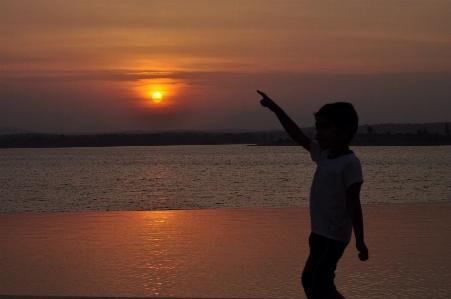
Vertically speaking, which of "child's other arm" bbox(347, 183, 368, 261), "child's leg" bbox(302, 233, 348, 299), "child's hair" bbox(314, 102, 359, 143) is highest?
"child's hair" bbox(314, 102, 359, 143)

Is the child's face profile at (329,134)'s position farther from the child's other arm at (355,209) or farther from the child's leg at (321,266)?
the child's leg at (321,266)

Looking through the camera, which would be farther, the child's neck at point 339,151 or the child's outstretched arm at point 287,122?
the child's outstretched arm at point 287,122

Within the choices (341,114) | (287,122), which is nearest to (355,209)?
(341,114)

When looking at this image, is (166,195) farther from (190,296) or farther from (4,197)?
(190,296)

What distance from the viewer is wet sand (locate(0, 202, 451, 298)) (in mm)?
5484

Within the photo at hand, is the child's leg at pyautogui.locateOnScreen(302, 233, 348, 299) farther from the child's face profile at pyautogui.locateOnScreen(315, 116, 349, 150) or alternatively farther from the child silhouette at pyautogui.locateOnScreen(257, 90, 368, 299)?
the child's face profile at pyautogui.locateOnScreen(315, 116, 349, 150)

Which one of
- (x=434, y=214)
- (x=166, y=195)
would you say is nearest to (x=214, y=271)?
(x=434, y=214)

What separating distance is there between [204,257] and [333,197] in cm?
389

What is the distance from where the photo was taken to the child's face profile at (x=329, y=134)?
3289mm

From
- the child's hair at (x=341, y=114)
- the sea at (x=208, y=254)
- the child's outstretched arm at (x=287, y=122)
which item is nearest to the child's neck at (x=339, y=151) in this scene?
the child's hair at (x=341, y=114)

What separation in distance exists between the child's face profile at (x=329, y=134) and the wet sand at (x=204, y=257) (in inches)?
89.1

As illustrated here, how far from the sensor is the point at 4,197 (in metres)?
24.1

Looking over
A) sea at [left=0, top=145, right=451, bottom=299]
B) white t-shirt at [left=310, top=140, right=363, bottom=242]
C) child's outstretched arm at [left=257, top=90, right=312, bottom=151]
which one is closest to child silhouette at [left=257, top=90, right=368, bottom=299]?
white t-shirt at [left=310, top=140, right=363, bottom=242]

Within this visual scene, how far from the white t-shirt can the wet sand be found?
210cm
